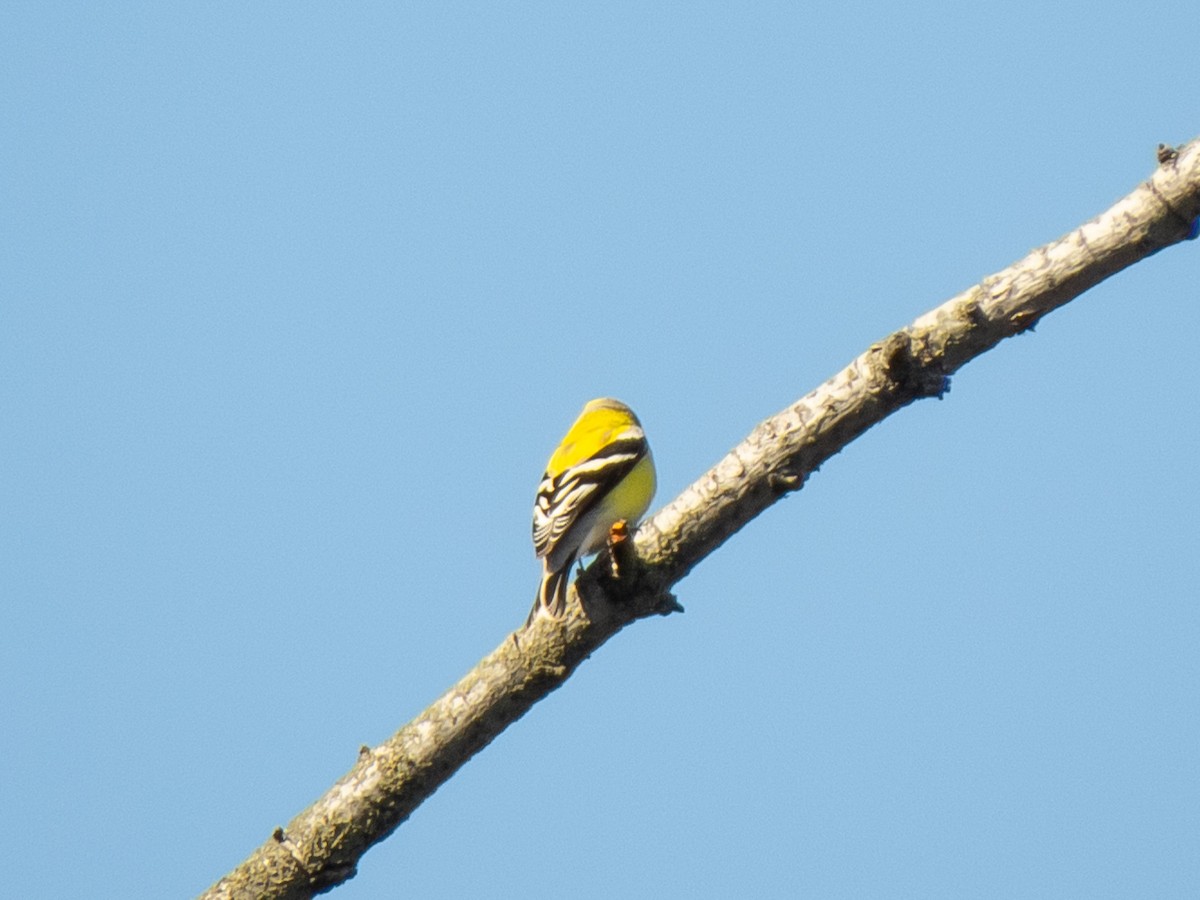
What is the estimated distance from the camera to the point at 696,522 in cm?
489

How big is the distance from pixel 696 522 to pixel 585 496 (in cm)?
178

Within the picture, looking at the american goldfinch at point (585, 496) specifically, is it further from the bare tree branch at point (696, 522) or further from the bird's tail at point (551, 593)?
the bare tree branch at point (696, 522)

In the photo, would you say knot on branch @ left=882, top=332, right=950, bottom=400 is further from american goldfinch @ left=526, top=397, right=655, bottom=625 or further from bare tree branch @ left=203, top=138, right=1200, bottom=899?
american goldfinch @ left=526, top=397, right=655, bottom=625

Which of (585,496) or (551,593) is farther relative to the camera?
(585,496)

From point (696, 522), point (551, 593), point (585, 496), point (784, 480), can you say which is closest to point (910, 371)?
point (784, 480)

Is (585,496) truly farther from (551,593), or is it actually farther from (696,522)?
(696,522)

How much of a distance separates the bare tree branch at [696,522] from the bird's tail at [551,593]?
63 millimetres

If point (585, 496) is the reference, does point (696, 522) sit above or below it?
below

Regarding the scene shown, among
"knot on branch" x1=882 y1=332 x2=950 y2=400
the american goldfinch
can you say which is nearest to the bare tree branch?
"knot on branch" x1=882 y1=332 x2=950 y2=400

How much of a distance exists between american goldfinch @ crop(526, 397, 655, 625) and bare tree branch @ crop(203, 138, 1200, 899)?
11.5 inches

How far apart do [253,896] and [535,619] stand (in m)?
1.59

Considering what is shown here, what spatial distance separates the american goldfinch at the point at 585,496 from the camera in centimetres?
597

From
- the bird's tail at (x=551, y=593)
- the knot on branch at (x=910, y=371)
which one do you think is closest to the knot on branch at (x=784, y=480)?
the knot on branch at (x=910, y=371)

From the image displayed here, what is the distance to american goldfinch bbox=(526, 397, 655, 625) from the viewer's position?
19.6ft
